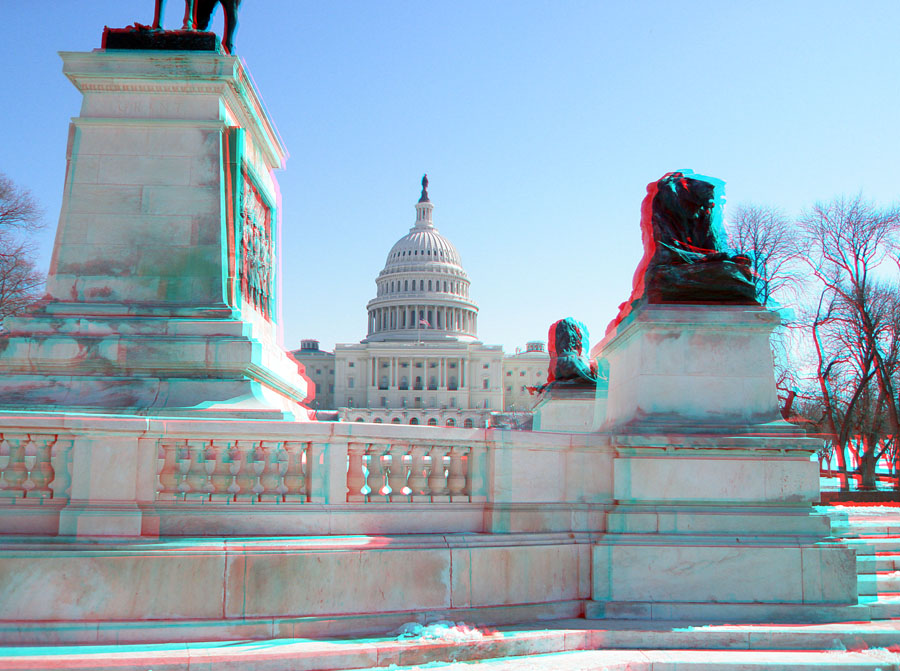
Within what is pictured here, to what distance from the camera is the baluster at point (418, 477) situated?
23.9ft

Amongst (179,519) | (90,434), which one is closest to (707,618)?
(179,519)

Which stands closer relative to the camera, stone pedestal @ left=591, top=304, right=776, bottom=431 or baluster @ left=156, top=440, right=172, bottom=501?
baluster @ left=156, top=440, right=172, bottom=501

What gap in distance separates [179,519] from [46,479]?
1.05 metres

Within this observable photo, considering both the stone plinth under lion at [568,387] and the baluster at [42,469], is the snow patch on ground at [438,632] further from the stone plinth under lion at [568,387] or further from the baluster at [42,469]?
the stone plinth under lion at [568,387]

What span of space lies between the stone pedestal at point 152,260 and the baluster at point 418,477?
6.54ft

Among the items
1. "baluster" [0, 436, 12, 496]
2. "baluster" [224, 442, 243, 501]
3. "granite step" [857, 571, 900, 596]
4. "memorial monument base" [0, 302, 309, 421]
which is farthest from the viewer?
"memorial monument base" [0, 302, 309, 421]

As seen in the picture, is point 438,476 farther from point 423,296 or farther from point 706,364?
point 423,296

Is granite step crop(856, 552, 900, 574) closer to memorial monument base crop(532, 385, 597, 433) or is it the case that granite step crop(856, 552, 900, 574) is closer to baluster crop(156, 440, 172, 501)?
baluster crop(156, 440, 172, 501)

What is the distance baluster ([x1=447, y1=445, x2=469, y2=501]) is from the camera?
7.47 meters

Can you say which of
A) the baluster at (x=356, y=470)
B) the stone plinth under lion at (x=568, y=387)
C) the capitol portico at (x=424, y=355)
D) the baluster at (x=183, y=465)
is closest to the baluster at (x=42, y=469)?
the baluster at (x=183, y=465)

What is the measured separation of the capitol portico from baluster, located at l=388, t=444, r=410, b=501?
450 feet

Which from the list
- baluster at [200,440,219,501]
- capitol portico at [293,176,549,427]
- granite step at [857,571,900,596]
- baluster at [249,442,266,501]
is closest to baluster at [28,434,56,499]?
baluster at [200,440,219,501]

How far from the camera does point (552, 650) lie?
6.57 m

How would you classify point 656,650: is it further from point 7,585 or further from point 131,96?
point 131,96
